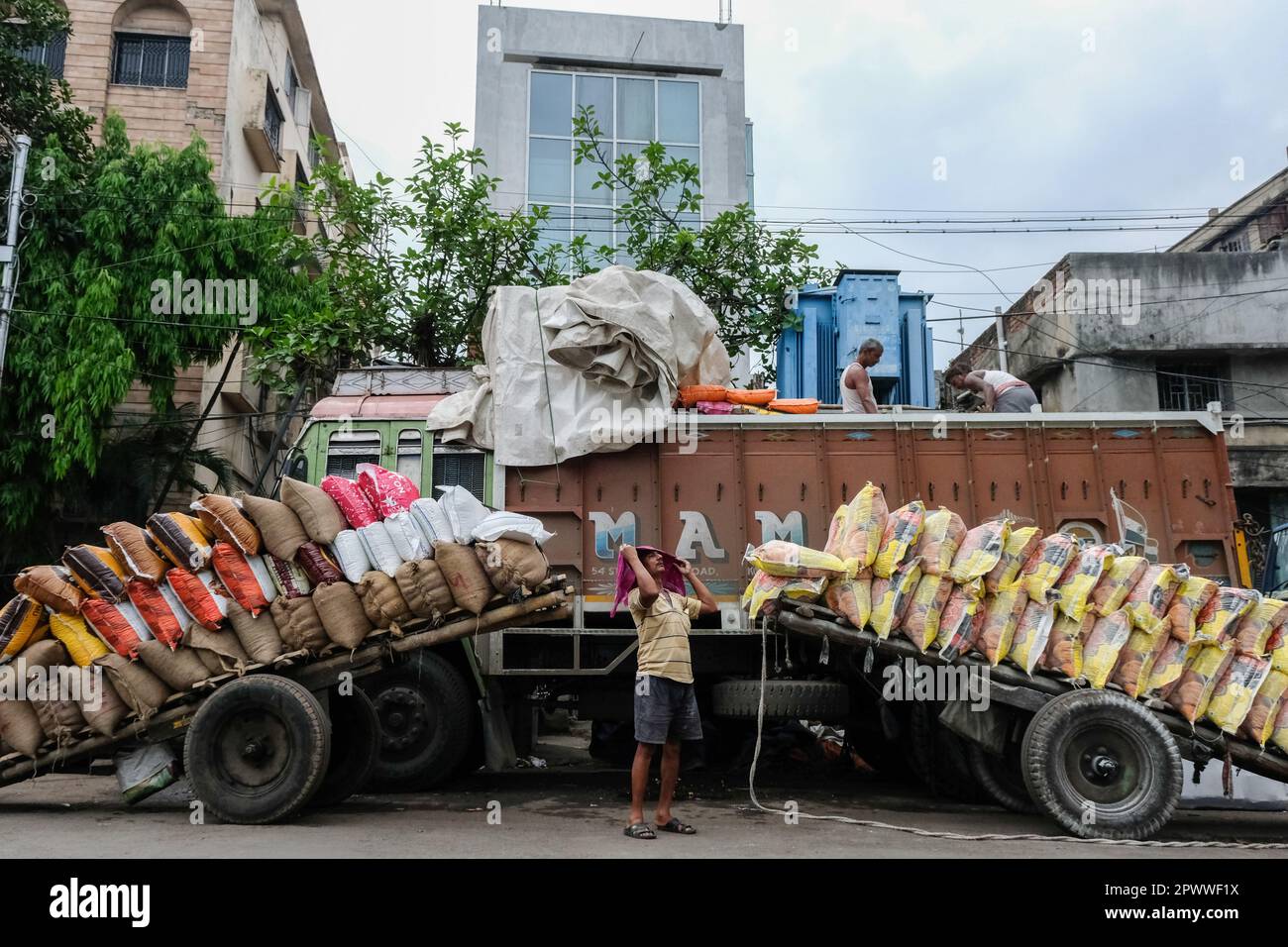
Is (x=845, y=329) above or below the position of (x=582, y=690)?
above

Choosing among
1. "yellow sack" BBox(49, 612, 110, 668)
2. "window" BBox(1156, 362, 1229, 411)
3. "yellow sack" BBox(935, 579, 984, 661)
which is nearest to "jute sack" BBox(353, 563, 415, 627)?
"yellow sack" BBox(49, 612, 110, 668)

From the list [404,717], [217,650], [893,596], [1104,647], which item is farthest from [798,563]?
[217,650]

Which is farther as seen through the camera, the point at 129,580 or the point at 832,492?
the point at 832,492

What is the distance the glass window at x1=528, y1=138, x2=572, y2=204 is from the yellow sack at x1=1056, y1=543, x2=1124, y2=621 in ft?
52.0

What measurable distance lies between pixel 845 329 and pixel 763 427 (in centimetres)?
335

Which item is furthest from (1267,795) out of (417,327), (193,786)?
(417,327)

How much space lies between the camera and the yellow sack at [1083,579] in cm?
580

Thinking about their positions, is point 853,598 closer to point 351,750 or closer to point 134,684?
point 351,750

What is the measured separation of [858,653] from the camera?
6.51 m

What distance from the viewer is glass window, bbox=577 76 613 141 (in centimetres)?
2011

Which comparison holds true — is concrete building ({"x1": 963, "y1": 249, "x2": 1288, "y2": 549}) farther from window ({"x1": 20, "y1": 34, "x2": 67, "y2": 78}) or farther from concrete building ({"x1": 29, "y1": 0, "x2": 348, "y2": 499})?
window ({"x1": 20, "y1": 34, "x2": 67, "y2": 78})

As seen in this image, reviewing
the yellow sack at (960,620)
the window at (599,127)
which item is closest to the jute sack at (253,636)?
the yellow sack at (960,620)
